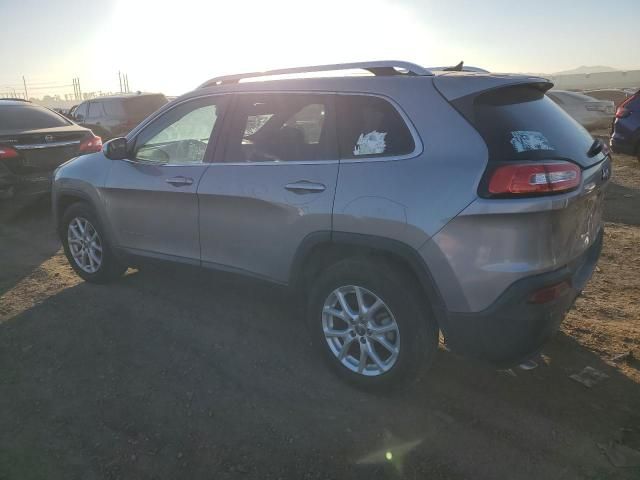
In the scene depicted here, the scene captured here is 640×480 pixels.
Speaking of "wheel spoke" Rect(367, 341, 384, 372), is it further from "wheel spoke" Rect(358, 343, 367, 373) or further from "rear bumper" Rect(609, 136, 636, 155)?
"rear bumper" Rect(609, 136, 636, 155)

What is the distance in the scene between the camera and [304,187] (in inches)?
118

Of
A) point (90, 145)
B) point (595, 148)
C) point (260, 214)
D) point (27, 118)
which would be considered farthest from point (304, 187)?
point (27, 118)

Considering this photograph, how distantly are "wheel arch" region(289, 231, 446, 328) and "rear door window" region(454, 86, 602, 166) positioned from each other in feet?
2.14

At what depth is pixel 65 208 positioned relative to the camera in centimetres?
499

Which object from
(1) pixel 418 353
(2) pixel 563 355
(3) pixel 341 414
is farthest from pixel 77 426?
(2) pixel 563 355

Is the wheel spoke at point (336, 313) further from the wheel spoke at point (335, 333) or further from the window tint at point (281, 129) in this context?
the window tint at point (281, 129)

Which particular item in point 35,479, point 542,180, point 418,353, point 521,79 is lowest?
point 35,479

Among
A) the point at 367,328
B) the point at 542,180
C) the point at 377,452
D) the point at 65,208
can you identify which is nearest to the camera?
the point at 542,180

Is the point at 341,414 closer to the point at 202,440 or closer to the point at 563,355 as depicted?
the point at 202,440

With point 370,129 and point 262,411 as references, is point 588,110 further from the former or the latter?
point 262,411

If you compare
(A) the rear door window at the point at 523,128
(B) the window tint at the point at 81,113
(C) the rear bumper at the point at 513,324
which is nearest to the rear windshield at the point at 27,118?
(A) the rear door window at the point at 523,128

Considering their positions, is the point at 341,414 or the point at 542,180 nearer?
the point at 542,180

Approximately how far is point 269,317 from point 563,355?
2.14 m

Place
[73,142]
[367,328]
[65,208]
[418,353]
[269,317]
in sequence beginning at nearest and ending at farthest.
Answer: [418,353] < [367,328] < [269,317] < [65,208] < [73,142]
